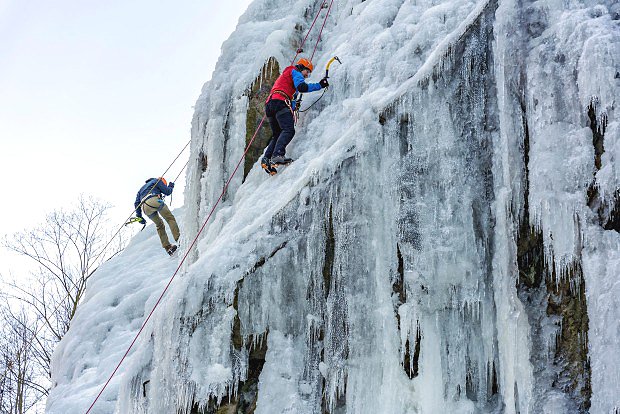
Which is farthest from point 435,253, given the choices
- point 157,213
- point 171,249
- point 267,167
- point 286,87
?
point 171,249

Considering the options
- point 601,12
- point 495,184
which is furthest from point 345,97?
point 601,12

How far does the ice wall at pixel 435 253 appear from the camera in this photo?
15.2 feet

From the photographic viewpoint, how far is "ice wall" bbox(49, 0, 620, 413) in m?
4.64

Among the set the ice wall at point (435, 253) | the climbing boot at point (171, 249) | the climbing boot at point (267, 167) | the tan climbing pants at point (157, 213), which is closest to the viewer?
the ice wall at point (435, 253)

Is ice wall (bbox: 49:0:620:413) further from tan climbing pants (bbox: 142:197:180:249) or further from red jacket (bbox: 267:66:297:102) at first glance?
tan climbing pants (bbox: 142:197:180:249)

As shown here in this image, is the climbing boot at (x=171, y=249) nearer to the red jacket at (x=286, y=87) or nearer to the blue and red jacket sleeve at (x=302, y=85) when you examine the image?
the red jacket at (x=286, y=87)

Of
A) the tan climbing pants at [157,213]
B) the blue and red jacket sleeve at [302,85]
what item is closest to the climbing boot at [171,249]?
the tan climbing pants at [157,213]

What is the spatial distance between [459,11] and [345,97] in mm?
1434

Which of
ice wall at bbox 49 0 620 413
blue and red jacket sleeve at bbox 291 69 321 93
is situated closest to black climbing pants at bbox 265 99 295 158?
blue and red jacket sleeve at bbox 291 69 321 93

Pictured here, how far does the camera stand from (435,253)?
5281 mm

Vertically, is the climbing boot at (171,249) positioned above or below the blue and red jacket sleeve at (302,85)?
below

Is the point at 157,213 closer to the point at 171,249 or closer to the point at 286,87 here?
the point at 171,249

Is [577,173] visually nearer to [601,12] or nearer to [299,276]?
[601,12]

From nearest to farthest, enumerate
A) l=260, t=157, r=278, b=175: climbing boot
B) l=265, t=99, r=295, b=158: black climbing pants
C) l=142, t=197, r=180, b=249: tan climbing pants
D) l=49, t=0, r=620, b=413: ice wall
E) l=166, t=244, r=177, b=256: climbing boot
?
l=49, t=0, r=620, b=413: ice wall, l=265, t=99, r=295, b=158: black climbing pants, l=260, t=157, r=278, b=175: climbing boot, l=142, t=197, r=180, b=249: tan climbing pants, l=166, t=244, r=177, b=256: climbing boot
